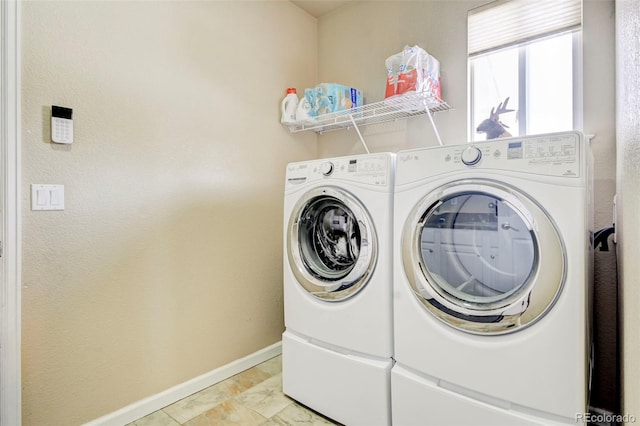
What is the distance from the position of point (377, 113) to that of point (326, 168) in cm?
90

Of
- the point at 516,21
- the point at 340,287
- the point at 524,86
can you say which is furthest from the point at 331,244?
the point at 516,21

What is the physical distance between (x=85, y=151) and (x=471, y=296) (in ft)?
5.69

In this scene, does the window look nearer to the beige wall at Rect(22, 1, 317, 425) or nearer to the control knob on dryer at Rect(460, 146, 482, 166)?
the control knob on dryer at Rect(460, 146, 482, 166)

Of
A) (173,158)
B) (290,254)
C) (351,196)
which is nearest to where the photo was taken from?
(351,196)

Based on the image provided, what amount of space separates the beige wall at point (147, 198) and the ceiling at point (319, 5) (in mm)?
235

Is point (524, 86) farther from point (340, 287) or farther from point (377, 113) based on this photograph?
point (340, 287)

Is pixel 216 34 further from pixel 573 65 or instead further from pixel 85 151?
pixel 573 65

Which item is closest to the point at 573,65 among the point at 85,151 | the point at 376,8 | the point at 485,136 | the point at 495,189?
the point at 485,136

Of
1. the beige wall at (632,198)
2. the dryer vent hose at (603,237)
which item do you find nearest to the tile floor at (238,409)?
the beige wall at (632,198)

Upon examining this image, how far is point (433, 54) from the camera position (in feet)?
6.90

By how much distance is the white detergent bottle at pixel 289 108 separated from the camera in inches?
92.1

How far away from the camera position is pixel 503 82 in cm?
192

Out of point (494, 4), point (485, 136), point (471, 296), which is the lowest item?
point (471, 296)

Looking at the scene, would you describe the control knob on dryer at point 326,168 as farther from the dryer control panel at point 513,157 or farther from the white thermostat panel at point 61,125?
the white thermostat panel at point 61,125
